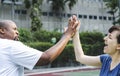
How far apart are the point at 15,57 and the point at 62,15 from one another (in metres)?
45.2

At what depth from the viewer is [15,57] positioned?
3092 millimetres

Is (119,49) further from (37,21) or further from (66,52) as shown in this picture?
(37,21)

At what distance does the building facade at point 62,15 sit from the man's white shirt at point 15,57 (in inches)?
1622

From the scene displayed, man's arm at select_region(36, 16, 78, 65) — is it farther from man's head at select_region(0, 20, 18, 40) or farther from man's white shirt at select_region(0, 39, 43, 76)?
man's head at select_region(0, 20, 18, 40)

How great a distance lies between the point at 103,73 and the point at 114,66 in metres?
0.11

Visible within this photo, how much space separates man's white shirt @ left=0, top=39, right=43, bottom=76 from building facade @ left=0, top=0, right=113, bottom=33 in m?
41.2

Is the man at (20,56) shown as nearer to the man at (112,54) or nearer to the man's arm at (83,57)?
the man at (112,54)

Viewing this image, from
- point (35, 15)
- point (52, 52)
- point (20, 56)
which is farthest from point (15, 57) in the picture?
point (35, 15)

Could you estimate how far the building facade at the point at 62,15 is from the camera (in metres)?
44.6

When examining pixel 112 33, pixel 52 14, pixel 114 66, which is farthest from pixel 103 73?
pixel 52 14

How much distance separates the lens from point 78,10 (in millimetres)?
50250

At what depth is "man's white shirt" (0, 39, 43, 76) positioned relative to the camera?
3.07 m

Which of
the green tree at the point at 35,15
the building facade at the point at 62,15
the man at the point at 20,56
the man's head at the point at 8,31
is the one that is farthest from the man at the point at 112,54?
the building facade at the point at 62,15


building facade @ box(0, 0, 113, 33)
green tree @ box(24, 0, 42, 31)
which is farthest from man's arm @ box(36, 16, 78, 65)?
building facade @ box(0, 0, 113, 33)
